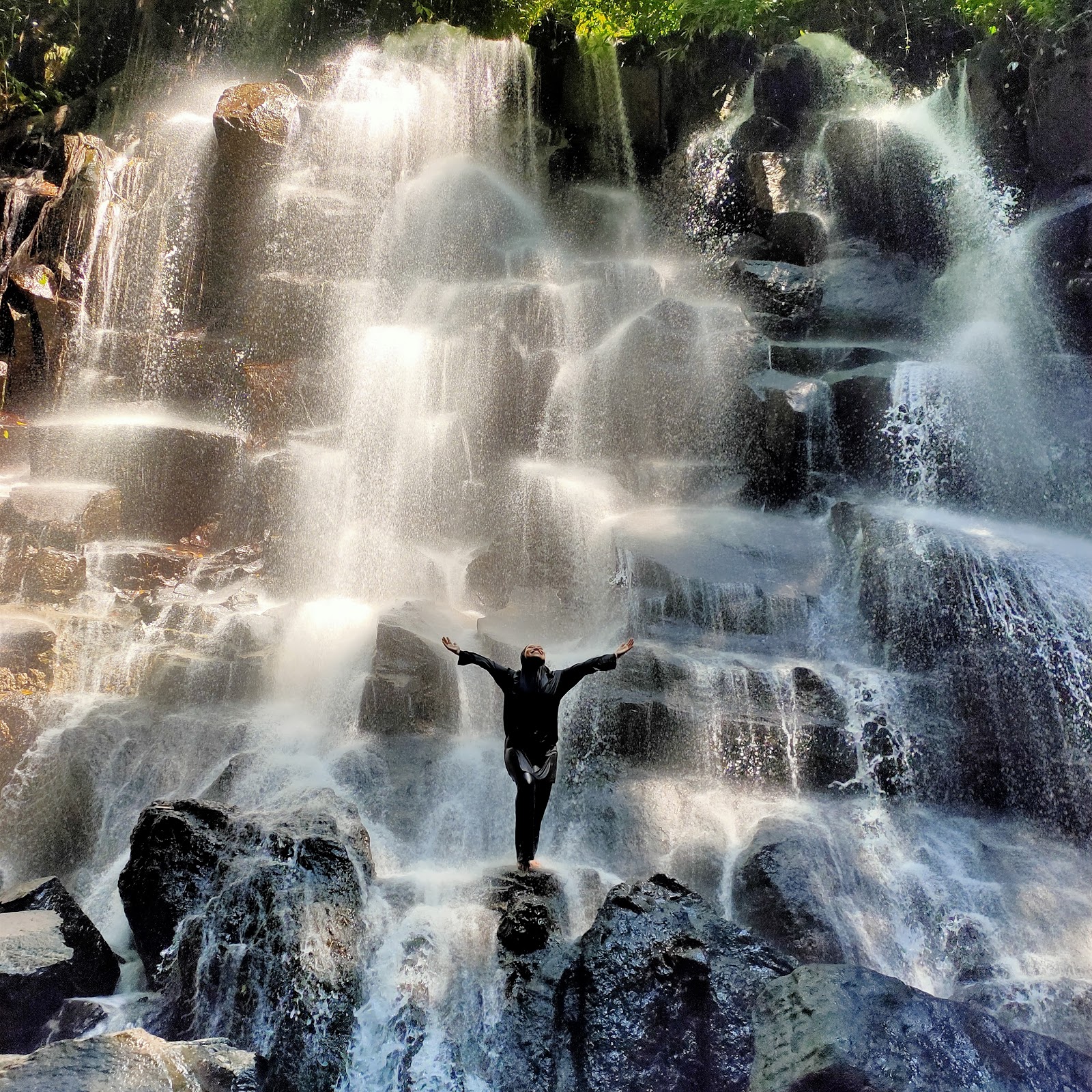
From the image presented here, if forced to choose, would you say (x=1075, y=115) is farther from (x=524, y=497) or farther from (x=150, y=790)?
(x=150, y=790)

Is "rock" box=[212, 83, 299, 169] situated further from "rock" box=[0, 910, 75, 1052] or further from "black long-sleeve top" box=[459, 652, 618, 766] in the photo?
"rock" box=[0, 910, 75, 1052]

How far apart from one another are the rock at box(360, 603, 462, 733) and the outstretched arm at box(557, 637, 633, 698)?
3335 millimetres

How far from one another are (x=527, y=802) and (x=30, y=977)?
3303mm

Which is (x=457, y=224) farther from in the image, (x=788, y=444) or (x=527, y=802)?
(x=527, y=802)

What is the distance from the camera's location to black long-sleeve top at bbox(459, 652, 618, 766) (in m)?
6.76

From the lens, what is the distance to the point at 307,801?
25.5 ft

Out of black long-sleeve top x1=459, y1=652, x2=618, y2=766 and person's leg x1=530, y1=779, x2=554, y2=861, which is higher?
black long-sleeve top x1=459, y1=652, x2=618, y2=766

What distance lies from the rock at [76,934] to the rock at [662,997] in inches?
125

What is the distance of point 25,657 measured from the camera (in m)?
9.98

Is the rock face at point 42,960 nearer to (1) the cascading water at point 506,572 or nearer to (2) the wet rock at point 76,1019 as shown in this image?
(2) the wet rock at point 76,1019

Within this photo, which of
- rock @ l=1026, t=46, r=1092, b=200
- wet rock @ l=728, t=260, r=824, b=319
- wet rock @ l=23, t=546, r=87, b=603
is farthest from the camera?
wet rock @ l=728, t=260, r=824, b=319

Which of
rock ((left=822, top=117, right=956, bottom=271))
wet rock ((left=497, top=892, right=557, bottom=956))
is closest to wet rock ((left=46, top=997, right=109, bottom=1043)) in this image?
→ wet rock ((left=497, top=892, right=557, bottom=956))

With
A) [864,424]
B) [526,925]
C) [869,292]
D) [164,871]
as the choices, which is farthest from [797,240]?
[164,871]

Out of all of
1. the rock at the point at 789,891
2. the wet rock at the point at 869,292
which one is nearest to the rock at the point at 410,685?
the rock at the point at 789,891
